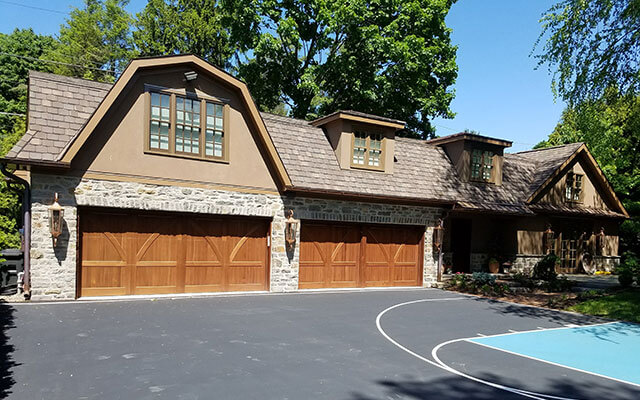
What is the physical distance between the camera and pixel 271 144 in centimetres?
1438

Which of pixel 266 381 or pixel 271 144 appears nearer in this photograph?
pixel 266 381

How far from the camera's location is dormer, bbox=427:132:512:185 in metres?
20.2

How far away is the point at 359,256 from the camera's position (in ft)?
55.4

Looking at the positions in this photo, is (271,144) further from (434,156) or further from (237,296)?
(434,156)

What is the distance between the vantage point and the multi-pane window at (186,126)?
519 inches

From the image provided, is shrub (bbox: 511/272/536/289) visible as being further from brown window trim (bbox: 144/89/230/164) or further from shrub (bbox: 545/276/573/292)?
brown window trim (bbox: 144/89/230/164)

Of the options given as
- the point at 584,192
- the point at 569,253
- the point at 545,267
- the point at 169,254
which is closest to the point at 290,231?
the point at 169,254

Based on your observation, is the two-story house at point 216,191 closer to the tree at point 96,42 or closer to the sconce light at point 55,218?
the sconce light at point 55,218

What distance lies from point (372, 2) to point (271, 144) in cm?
1474

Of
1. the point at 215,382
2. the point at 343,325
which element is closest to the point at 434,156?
the point at 343,325

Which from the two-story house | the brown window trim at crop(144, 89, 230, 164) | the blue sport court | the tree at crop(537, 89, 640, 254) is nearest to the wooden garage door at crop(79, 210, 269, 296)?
the two-story house

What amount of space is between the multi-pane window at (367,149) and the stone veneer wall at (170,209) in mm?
1755

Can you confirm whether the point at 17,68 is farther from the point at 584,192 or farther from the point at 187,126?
the point at 584,192

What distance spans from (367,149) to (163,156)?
7685 mm
